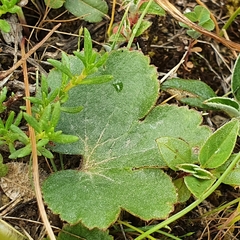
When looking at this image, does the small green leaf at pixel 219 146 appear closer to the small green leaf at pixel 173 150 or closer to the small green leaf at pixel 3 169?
the small green leaf at pixel 173 150

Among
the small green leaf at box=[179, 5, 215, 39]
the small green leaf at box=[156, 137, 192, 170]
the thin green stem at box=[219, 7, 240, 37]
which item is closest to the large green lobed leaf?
the small green leaf at box=[156, 137, 192, 170]

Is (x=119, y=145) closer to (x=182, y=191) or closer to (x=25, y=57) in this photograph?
(x=182, y=191)

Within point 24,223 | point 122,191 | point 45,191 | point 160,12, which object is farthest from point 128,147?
point 160,12

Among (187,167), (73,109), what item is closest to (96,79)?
(73,109)

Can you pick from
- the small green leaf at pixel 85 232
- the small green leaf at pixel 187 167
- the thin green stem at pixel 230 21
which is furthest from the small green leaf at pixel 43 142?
the thin green stem at pixel 230 21

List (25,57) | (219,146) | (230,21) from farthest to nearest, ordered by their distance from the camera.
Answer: (230,21) → (25,57) → (219,146)
